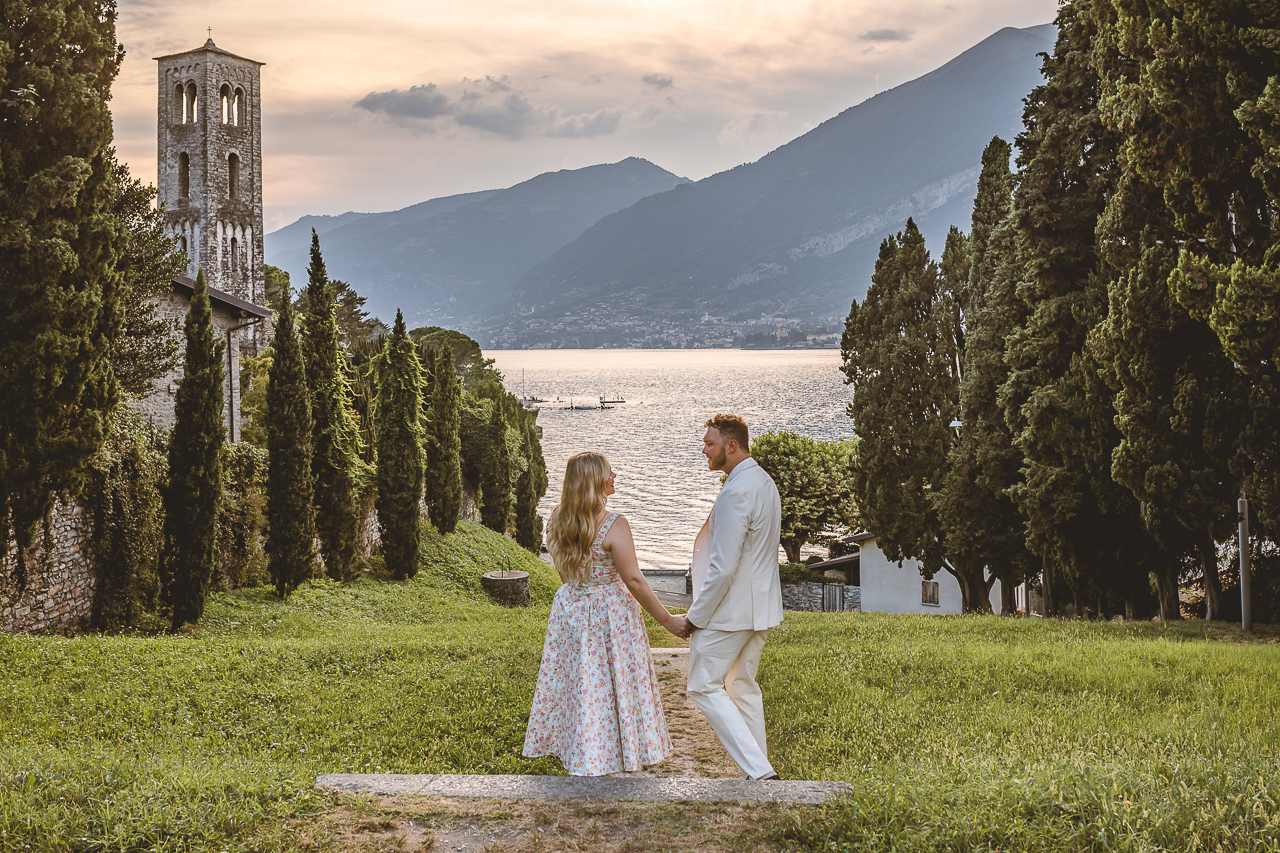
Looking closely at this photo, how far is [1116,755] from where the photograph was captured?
19.5ft

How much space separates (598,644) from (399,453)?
19663mm

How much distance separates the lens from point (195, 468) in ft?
Answer: 51.1

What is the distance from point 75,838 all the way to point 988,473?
16.4 metres

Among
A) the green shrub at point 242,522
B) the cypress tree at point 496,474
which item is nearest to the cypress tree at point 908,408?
the green shrub at point 242,522

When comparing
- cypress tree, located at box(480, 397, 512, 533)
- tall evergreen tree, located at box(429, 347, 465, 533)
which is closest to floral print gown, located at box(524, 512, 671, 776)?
tall evergreen tree, located at box(429, 347, 465, 533)

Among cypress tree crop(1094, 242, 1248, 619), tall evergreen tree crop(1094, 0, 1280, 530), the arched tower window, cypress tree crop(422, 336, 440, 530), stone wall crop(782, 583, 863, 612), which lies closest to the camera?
tall evergreen tree crop(1094, 0, 1280, 530)

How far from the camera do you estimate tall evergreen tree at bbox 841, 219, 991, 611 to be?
22.2 m

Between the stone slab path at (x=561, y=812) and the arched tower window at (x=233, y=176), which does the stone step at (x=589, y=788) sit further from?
the arched tower window at (x=233, y=176)

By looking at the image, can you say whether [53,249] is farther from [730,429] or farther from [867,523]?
[867,523]

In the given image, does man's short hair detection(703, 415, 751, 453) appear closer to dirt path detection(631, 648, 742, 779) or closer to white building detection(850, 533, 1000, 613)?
dirt path detection(631, 648, 742, 779)

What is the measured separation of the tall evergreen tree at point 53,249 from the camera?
998 centimetres

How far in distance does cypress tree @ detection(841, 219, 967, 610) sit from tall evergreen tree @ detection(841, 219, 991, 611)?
0.08ft

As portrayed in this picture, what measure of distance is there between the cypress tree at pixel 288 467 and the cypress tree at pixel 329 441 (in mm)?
1629

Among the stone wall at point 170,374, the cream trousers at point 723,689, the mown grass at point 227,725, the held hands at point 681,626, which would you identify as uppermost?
the stone wall at point 170,374
